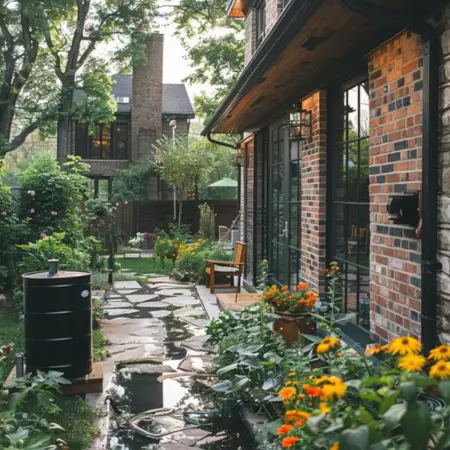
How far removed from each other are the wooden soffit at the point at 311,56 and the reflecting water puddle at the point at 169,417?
8.97 feet

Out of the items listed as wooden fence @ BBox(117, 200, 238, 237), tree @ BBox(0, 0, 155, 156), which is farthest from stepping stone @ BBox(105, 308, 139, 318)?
wooden fence @ BBox(117, 200, 238, 237)

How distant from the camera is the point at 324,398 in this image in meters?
1.92

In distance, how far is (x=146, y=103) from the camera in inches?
1022

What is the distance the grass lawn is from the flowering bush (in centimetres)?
831

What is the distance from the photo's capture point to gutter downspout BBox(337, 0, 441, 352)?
10.9 feet

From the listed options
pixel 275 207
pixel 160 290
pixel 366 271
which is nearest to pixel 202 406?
pixel 366 271

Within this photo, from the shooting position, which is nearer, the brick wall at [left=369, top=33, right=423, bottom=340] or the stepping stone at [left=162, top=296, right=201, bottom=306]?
the brick wall at [left=369, top=33, right=423, bottom=340]

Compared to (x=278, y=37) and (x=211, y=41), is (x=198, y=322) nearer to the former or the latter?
(x=278, y=37)

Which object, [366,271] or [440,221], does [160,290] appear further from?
[440,221]

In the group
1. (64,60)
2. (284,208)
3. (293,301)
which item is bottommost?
(293,301)

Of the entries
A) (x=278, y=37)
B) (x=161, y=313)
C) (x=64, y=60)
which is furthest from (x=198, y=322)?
(x=64, y=60)

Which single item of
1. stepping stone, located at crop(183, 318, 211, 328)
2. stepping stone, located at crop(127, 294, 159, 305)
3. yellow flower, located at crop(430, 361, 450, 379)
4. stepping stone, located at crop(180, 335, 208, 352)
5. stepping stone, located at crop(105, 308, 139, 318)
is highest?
yellow flower, located at crop(430, 361, 450, 379)

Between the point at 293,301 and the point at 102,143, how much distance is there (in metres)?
23.2

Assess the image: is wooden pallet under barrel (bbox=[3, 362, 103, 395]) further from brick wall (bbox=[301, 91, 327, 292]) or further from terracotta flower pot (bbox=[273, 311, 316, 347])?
brick wall (bbox=[301, 91, 327, 292])
